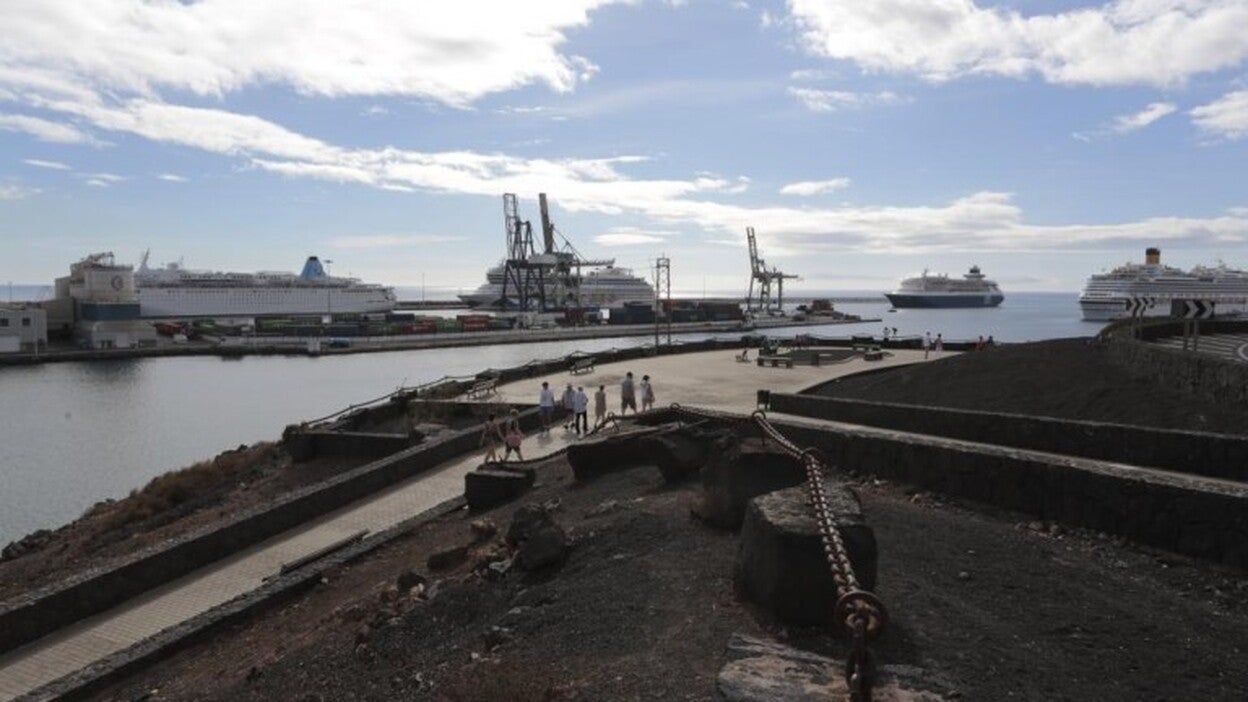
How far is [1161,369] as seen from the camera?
1426cm

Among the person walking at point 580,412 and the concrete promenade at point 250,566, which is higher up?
the person walking at point 580,412

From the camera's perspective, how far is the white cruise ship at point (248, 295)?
9350cm

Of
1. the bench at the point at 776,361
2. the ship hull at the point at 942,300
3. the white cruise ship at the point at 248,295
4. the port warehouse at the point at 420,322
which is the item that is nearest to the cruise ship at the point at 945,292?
the ship hull at the point at 942,300

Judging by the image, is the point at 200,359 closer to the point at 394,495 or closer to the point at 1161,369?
the point at 394,495

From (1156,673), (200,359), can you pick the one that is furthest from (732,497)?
(200,359)

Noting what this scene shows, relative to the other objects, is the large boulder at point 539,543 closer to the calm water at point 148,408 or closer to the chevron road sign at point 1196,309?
the chevron road sign at point 1196,309

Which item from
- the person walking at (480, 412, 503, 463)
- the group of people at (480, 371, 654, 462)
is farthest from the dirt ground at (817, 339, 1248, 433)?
the person walking at (480, 412, 503, 463)

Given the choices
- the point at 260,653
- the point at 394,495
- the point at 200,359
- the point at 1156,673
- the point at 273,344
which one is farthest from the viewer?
the point at 273,344

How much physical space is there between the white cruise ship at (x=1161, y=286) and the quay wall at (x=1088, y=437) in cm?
7718

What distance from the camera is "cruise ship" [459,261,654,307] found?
396 ft

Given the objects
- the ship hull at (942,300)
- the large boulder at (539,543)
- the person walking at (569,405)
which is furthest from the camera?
the ship hull at (942,300)

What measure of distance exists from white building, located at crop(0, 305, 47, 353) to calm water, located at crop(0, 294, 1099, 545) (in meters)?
6.40

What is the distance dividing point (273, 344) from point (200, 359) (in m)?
7.03

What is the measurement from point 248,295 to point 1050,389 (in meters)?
99.0
